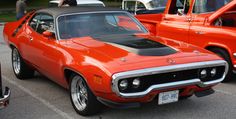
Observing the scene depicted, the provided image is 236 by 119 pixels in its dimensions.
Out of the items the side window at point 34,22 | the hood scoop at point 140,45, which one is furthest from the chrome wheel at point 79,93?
the side window at point 34,22

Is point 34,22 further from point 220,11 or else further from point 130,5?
point 130,5

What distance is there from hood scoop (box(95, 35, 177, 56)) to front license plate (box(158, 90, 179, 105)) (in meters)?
0.51

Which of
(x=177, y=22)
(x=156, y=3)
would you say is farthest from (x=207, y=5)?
(x=156, y=3)

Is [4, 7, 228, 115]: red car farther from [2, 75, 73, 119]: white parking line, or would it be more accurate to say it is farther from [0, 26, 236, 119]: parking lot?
[0, 26, 236, 119]: parking lot

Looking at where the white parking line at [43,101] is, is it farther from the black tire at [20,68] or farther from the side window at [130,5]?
the side window at [130,5]

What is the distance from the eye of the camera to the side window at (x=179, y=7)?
313 inches

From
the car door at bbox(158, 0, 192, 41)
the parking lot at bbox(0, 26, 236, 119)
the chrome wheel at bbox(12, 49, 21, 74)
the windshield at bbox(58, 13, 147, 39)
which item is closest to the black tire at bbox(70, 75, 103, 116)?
the parking lot at bbox(0, 26, 236, 119)

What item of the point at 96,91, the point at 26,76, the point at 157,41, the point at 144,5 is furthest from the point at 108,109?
the point at 144,5

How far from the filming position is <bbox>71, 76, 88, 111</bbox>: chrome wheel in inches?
202

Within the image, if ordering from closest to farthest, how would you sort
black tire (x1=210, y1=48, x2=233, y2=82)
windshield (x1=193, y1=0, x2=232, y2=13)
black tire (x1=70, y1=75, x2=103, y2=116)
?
black tire (x1=70, y1=75, x2=103, y2=116) → black tire (x1=210, y1=48, x2=233, y2=82) → windshield (x1=193, y1=0, x2=232, y2=13)

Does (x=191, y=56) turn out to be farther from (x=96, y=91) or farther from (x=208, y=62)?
(x=96, y=91)

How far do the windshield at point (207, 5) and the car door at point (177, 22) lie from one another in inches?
8.6

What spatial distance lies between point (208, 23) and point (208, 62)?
246 centimetres

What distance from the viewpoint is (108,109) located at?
213 inches
